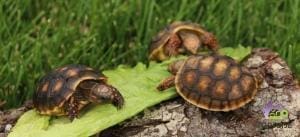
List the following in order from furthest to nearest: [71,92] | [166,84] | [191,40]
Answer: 1. [191,40]
2. [166,84]
3. [71,92]

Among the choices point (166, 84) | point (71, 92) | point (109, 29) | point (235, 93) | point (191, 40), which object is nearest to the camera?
point (235, 93)

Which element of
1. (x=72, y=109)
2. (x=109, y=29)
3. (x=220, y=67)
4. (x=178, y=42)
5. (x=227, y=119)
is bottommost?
(x=227, y=119)


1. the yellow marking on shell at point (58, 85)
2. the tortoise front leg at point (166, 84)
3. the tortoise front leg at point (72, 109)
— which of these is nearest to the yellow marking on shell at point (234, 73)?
the tortoise front leg at point (166, 84)

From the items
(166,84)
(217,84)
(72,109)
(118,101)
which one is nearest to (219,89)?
(217,84)

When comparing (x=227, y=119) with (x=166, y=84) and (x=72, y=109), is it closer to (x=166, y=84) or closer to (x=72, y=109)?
(x=166, y=84)

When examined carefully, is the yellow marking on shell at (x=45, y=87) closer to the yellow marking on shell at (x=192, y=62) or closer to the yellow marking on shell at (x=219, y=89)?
the yellow marking on shell at (x=192, y=62)

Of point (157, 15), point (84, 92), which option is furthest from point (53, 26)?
point (84, 92)
